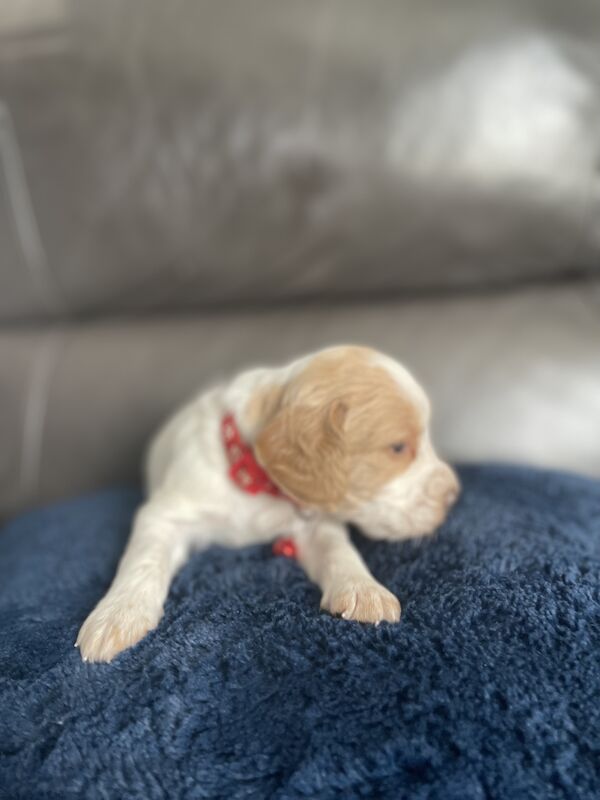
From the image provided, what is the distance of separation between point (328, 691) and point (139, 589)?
1.60 feet

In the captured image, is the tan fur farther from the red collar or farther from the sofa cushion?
the sofa cushion

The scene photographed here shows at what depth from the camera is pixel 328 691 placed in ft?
3.37

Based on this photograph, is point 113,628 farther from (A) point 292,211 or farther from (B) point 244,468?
(A) point 292,211

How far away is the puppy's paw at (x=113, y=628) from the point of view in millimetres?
1188

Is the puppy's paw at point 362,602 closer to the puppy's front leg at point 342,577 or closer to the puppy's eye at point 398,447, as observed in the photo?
the puppy's front leg at point 342,577

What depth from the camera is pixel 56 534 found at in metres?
1.87

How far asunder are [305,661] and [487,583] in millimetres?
397

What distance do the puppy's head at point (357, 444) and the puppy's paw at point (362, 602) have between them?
21 cm

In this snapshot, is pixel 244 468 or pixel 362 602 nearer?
pixel 362 602

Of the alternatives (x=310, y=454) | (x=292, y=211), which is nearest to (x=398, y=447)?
(x=310, y=454)

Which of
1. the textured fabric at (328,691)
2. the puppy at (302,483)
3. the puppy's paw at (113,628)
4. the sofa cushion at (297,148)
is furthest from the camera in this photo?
the sofa cushion at (297,148)

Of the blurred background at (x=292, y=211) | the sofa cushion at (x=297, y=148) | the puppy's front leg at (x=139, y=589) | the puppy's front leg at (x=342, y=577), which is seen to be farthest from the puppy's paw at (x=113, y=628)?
the sofa cushion at (x=297, y=148)

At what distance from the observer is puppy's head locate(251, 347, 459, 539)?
143 cm

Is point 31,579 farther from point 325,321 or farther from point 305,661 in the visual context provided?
point 325,321
